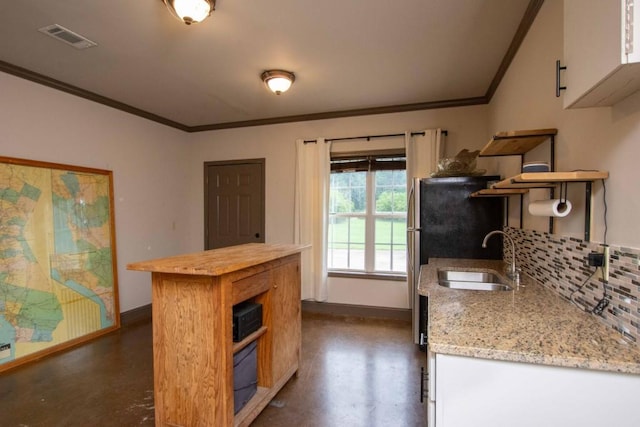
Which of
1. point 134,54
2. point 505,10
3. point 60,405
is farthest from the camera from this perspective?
point 134,54

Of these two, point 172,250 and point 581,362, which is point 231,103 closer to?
point 172,250

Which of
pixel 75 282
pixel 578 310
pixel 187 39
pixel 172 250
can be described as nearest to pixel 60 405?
pixel 75 282

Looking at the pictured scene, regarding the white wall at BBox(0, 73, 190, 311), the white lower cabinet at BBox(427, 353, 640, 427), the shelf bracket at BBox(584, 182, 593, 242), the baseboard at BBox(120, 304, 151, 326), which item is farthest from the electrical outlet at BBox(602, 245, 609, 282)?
the baseboard at BBox(120, 304, 151, 326)

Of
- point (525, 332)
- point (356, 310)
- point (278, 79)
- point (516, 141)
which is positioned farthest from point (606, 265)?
point (356, 310)

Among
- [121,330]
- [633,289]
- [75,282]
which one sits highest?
[633,289]

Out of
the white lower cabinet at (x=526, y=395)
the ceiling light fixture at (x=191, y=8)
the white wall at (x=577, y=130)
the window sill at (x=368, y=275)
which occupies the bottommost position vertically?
the window sill at (x=368, y=275)

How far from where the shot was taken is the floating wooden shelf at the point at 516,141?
5.48 feet

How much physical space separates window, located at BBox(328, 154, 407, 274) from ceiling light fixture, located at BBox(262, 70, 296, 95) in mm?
1359

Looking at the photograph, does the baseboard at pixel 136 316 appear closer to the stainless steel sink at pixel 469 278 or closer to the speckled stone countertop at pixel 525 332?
the stainless steel sink at pixel 469 278

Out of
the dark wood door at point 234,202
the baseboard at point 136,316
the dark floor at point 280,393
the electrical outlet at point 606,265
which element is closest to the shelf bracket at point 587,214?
the electrical outlet at point 606,265

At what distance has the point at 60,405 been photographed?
2.22m

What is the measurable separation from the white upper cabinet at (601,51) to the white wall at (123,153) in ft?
12.9

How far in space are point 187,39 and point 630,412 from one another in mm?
3014

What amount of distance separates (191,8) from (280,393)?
2601 millimetres
